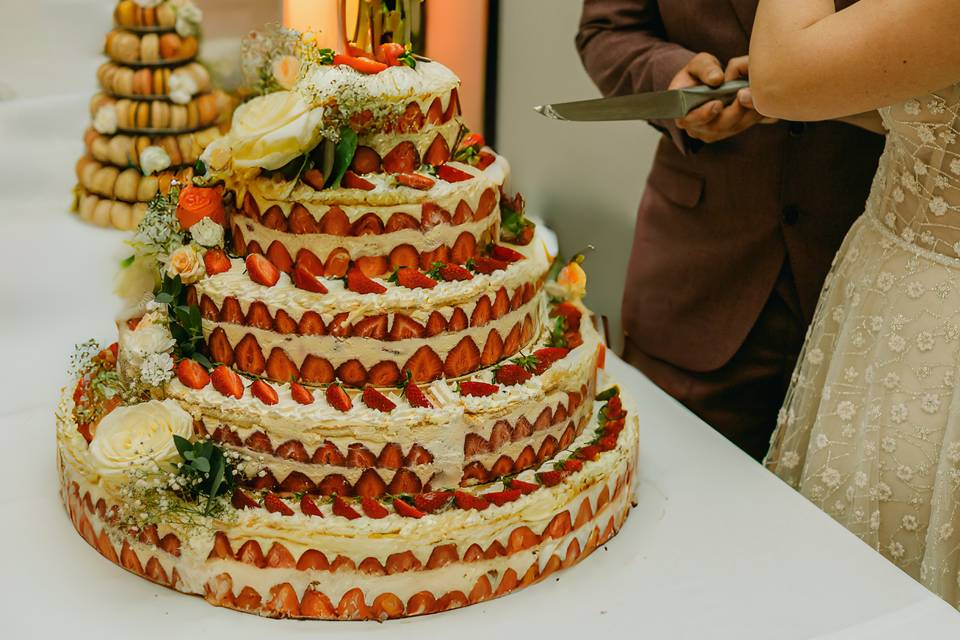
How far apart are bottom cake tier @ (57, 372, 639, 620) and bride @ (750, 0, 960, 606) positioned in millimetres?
595

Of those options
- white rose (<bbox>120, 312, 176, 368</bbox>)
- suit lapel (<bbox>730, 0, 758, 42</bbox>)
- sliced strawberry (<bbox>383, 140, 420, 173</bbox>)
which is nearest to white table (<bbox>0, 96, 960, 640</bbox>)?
white rose (<bbox>120, 312, 176, 368</bbox>)

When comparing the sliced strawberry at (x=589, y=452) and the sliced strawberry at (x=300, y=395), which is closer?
the sliced strawberry at (x=300, y=395)

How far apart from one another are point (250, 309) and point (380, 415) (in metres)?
0.31

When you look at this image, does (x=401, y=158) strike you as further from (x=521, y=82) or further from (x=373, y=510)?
(x=521, y=82)

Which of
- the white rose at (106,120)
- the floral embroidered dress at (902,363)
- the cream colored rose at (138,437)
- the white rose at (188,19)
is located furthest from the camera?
the white rose at (106,120)

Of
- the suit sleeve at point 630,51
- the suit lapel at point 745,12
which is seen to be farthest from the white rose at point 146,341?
the suit lapel at point 745,12

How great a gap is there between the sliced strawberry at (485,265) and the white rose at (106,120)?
5.15 feet

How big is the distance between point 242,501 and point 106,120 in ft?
5.44

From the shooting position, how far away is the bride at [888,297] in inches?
62.3

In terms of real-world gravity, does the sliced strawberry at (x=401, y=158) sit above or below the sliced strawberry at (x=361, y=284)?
above

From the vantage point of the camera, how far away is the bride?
1583mm

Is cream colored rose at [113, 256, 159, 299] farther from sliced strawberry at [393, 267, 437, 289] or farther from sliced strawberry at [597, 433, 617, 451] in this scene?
sliced strawberry at [597, 433, 617, 451]

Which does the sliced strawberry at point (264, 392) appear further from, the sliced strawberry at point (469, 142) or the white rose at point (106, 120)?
the white rose at point (106, 120)

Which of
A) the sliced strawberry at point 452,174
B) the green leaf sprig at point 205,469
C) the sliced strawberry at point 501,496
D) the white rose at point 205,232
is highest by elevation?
the sliced strawberry at point 452,174
